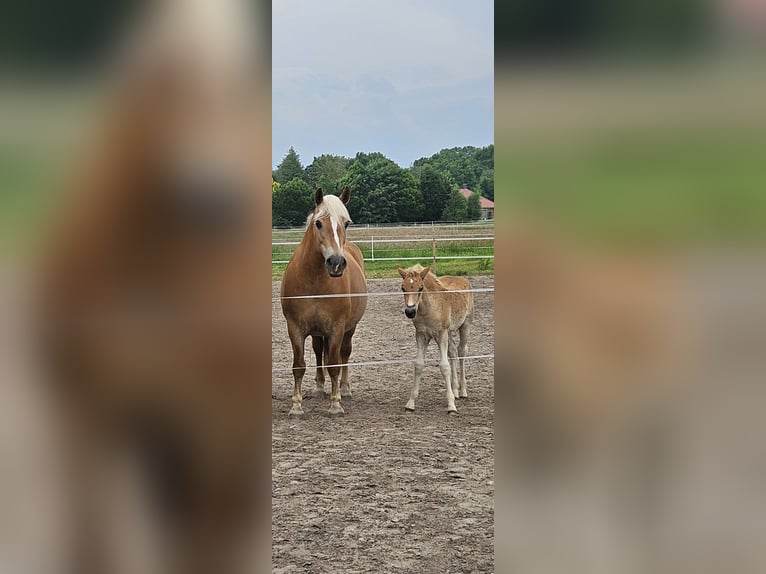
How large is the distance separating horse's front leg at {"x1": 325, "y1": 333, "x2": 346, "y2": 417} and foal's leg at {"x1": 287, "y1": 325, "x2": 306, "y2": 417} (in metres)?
0.16

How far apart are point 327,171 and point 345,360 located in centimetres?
120

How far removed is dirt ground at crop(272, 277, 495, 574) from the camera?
227cm

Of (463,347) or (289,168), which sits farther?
(463,347)

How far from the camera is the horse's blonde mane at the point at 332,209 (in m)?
3.30

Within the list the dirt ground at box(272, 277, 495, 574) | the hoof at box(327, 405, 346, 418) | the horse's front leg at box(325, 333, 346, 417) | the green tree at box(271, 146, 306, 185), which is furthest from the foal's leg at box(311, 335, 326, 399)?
the green tree at box(271, 146, 306, 185)

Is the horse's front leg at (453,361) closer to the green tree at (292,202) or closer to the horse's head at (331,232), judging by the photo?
the horse's head at (331,232)

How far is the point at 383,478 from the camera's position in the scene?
10.0ft

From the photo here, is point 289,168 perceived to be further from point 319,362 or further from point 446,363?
point 446,363

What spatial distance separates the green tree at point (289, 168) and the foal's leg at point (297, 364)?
0.85 m
